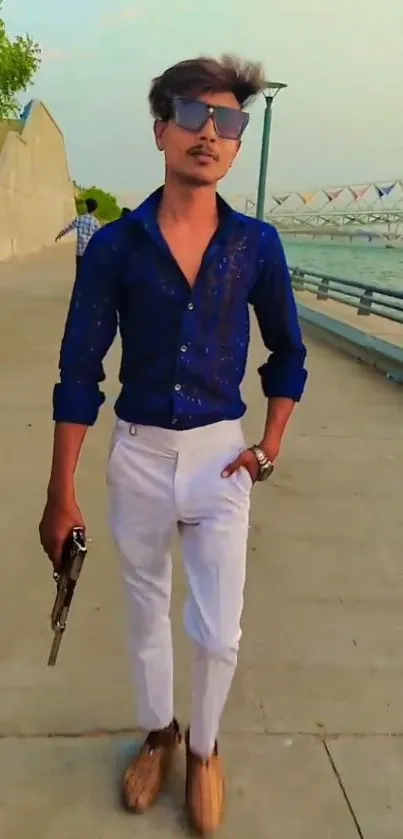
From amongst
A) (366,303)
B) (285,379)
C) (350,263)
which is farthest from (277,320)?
(350,263)

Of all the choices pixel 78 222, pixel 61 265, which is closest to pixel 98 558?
pixel 78 222

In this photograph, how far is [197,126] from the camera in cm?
213

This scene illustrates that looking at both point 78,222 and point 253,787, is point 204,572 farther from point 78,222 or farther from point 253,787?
point 78,222

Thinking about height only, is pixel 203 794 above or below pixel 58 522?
below

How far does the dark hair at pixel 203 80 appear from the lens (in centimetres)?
215

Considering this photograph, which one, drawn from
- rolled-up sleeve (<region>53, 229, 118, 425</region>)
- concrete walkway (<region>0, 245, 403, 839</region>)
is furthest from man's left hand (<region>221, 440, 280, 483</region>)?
concrete walkway (<region>0, 245, 403, 839</region>)

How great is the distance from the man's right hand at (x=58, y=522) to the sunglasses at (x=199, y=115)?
95cm

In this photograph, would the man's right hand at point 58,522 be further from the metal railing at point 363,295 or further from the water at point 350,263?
the water at point 350,263

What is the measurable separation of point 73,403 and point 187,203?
1.83ft

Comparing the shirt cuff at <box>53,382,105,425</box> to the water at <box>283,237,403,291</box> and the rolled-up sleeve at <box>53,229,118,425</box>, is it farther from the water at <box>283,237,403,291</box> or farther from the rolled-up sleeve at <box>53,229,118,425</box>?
the water at <box>283,237,403,291</box>

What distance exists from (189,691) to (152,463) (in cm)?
123

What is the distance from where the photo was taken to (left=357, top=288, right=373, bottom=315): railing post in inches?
518

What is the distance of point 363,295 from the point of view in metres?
13.7

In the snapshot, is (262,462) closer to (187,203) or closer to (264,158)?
(187,203)
